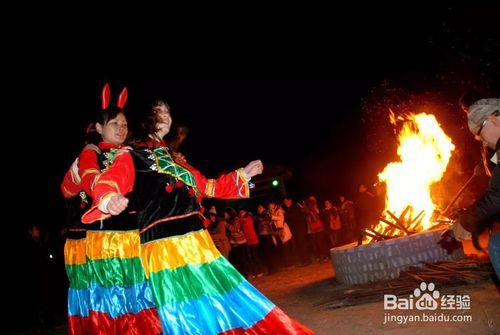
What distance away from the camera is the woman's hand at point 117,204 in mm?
2531

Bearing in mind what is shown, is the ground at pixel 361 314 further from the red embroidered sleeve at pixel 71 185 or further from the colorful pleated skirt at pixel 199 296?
the red embroidered sleeve at pixel 71 185

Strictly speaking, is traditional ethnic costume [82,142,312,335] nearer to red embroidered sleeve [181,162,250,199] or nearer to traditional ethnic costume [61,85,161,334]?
red embroidered sleeve [181,162,250,199]

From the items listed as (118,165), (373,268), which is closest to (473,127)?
(118,165)

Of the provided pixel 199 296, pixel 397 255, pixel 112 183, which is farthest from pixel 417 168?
pixel 112 183

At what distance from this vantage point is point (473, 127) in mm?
2719

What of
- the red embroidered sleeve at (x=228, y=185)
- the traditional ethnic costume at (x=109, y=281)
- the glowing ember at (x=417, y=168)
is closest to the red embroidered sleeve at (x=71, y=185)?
the traditional ethnic costume at (x=109, y=281)

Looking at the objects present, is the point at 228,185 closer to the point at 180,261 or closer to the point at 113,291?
the point at 180,261

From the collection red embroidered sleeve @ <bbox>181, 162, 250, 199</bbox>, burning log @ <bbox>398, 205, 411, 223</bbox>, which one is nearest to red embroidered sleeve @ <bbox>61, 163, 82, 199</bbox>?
red embroidered sleeve @ <bbox>181, 162, 250, 199</bbox>

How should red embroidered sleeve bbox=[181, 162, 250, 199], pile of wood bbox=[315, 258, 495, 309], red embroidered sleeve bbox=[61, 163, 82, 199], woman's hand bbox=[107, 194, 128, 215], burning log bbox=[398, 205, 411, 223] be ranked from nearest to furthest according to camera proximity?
woman's hand bbox=[107, 194, 128, 215] < red embroidered sleeve bbox=[181, 162, 250, 199] < red embroidered sleeve bbox=[61, 163, 82, 199] < pile of wood bbox=[315, 258, 495, 309] < burning log bbox=[398, 205, 411, 223]

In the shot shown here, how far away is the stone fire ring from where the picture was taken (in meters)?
5.84

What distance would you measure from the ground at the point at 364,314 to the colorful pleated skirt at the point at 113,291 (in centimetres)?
181

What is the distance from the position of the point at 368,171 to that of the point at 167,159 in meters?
19.8

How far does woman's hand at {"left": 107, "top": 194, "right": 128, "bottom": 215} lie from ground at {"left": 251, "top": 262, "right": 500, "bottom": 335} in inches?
103

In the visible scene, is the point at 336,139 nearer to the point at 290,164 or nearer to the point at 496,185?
the point at 290,164
